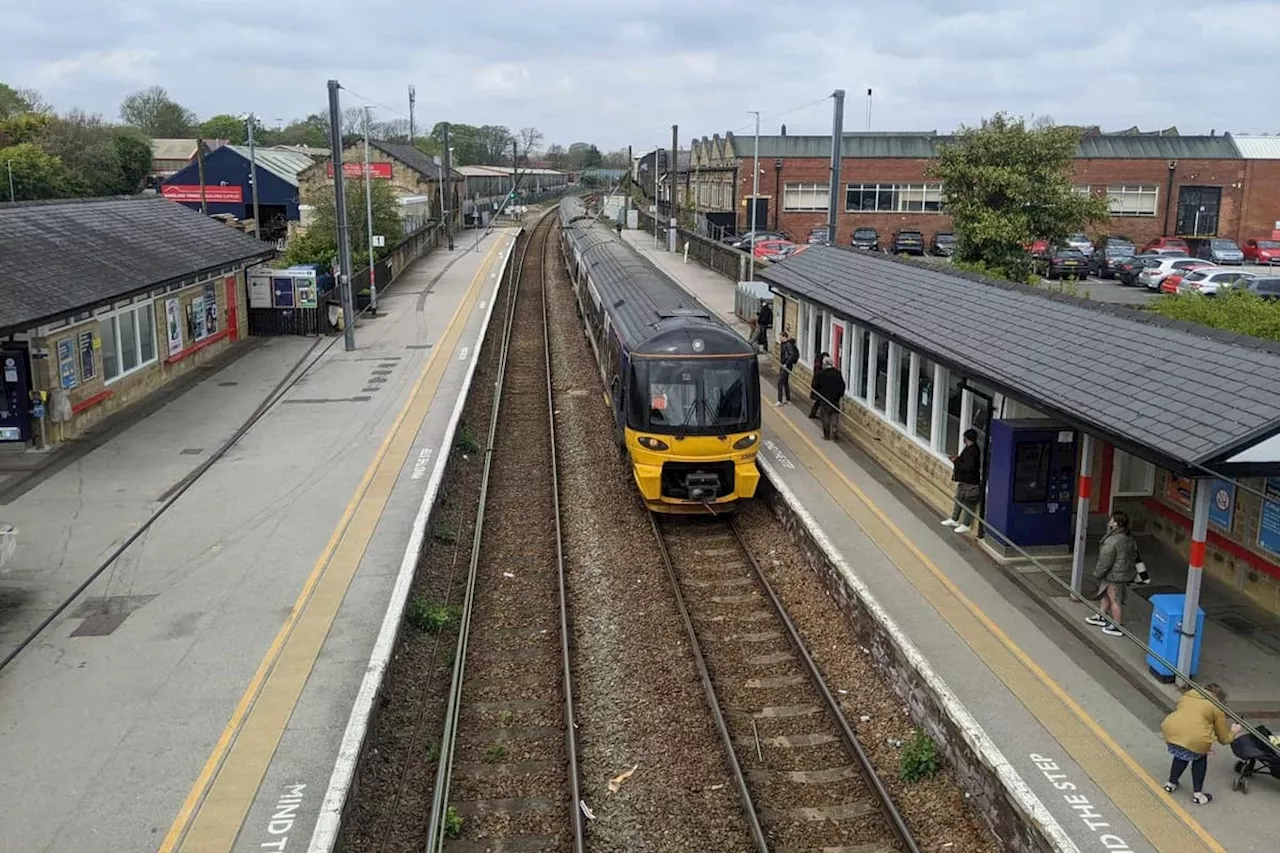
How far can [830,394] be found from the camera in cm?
1942

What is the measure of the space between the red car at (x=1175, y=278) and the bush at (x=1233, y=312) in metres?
23.0

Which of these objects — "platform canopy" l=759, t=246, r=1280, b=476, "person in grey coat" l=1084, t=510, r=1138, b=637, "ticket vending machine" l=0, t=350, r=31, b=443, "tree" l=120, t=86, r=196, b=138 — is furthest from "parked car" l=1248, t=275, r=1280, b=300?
"tree" l=120, t=86, r=196, b=138

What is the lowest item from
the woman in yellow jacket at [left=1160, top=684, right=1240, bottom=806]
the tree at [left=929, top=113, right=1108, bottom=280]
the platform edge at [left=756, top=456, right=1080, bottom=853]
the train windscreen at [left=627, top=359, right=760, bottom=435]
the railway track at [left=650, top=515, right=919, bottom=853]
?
the railway track at [left=650, top=515, right=919, bottom=853]

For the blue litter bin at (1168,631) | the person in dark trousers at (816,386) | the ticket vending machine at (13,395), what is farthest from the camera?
the person in dark trousers at (816,386)

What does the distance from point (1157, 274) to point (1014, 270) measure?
16.8m

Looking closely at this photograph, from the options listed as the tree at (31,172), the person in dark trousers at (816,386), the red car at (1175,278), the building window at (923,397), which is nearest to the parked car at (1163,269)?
the red car at (1175,278)

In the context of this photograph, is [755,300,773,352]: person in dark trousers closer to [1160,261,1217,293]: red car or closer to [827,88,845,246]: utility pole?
[827,88,845,246]: utility pole

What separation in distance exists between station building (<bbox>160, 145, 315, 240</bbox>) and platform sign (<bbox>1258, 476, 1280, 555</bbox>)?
203 feet

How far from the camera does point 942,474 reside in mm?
15430

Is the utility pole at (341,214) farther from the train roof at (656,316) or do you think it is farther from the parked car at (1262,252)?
the parked car at (1262,252)

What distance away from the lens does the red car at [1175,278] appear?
129ft

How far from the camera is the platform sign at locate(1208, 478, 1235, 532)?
39.0 ft

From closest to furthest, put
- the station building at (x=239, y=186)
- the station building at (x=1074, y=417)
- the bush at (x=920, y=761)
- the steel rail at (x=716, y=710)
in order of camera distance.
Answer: the steel rail at (x=716, y=710), the bush at (x=920, y=761), the station building at (x=1074, y=417), the station building at (x=239, y=186)

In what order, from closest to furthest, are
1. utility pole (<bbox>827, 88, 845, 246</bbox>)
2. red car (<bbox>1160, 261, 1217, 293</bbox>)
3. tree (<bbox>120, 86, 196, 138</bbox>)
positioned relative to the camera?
1. utility pole (<bbox>827, 88, 845, 246</bbox>)
2. red car (<bbox>1160, 261, 1217, 293</bbox>)
3. tree (<bbox>120, 86, 196, 138</bbox>)
